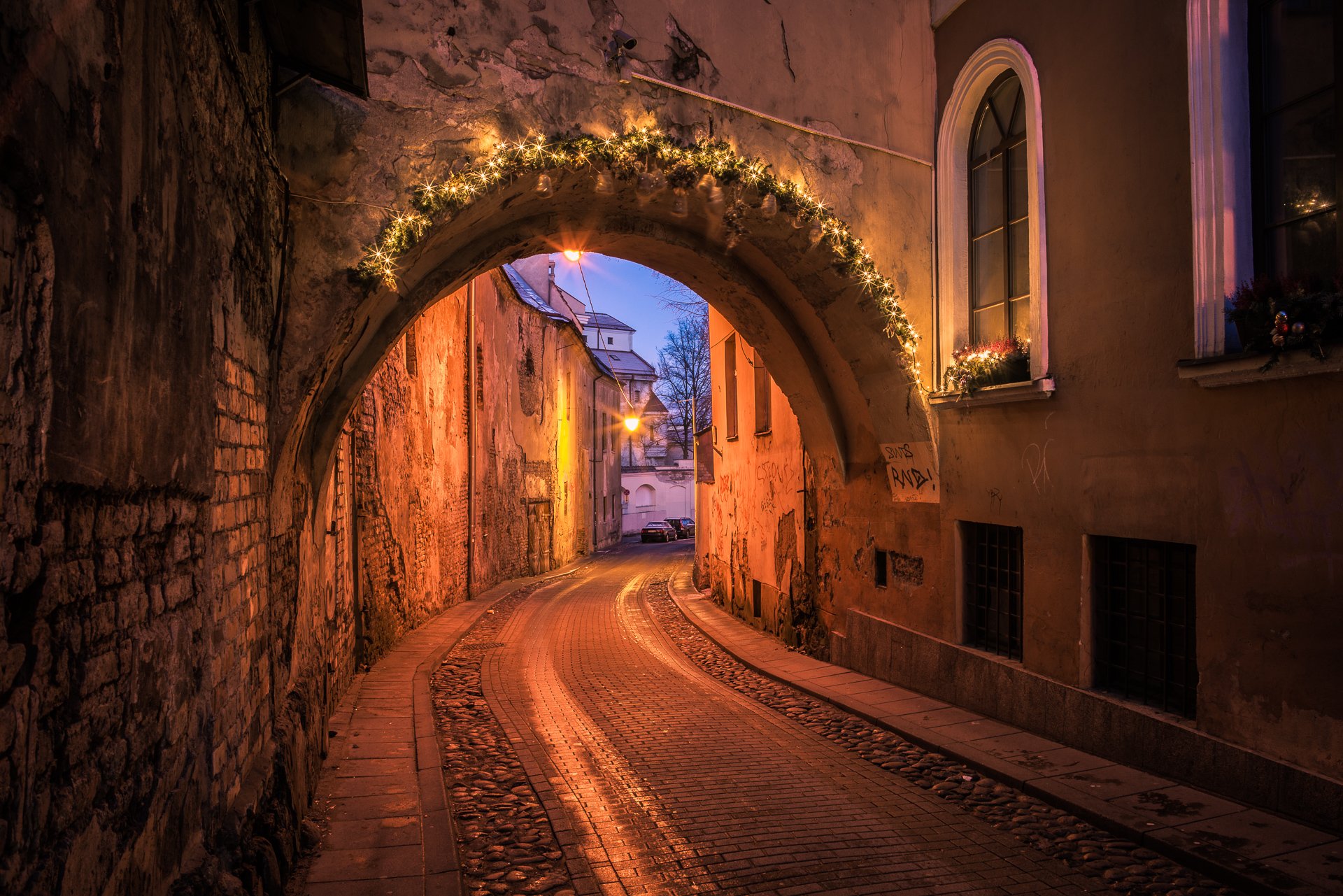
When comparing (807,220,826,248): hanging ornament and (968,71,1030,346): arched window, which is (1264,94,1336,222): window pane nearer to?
(968,71,1030,346): arched window

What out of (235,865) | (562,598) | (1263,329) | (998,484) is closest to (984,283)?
(998,484)

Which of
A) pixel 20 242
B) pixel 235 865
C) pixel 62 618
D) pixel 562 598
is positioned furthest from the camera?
pixel 562 598

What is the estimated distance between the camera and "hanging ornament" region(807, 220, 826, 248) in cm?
890

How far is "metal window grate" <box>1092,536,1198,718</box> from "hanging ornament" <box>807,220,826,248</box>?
385 centimetres

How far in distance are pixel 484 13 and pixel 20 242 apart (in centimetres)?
580

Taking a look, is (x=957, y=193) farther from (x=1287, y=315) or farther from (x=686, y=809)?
(x=686, y=809)

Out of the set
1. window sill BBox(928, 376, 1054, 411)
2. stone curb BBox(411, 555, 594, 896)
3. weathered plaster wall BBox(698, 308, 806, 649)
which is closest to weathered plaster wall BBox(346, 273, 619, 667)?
stone curb BBox(411, 555, 594, 896)

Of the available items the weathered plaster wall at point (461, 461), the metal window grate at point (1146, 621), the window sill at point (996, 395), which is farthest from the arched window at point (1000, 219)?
the weathered plaster wall at point (461, 461)

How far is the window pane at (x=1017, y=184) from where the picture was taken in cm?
847

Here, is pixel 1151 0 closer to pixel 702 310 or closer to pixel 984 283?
pixel 984 283

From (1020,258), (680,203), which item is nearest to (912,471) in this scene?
(1020,258)

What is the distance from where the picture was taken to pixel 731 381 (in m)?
16.9

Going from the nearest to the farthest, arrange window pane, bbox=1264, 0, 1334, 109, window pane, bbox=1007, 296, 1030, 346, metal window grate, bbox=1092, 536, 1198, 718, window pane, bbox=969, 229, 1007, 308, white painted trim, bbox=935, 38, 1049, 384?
window pane, bbox=1264, 0, 1334, 109, metal window grate, bbox=1092, 536, 1198, 718, window pane, bbox=1007, 296, 1030, 346, white painted trim, bbox=935, 38, 1049, 384, window pane, bbox=969, 229, 1007, 308

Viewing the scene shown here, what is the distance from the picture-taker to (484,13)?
722cm
